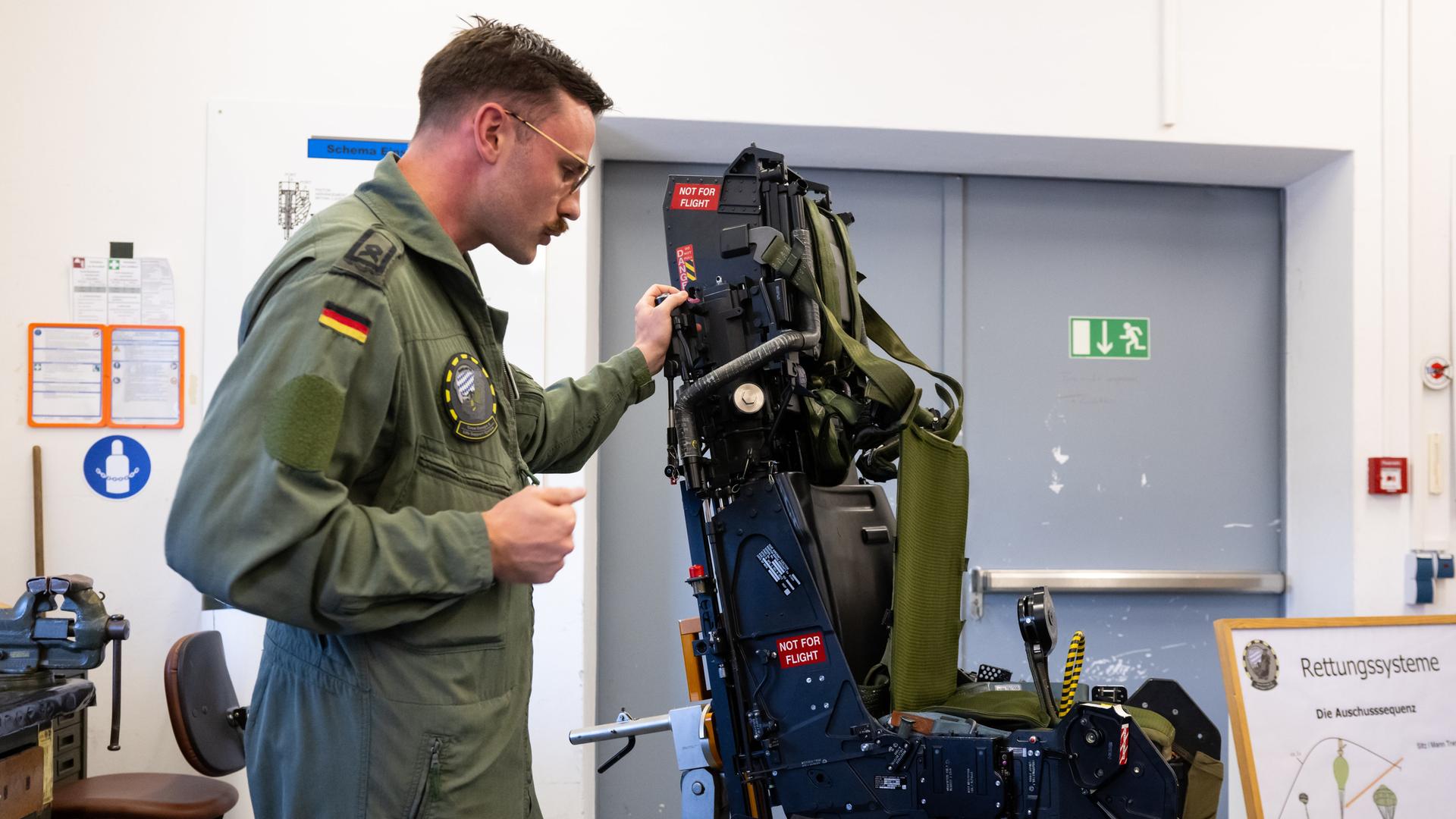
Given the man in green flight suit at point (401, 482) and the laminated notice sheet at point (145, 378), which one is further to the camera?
the laminated notice sheet at point (145, 378)

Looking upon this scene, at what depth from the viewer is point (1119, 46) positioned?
144 inches

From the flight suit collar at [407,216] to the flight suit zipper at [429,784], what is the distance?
2.18 feet

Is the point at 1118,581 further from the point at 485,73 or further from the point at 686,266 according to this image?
the point at 485,73

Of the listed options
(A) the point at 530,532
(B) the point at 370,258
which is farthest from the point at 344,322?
(A) the point at 530,532

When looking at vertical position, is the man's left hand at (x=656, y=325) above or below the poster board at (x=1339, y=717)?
above

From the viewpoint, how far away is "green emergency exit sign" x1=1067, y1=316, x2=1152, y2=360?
13.5 ft

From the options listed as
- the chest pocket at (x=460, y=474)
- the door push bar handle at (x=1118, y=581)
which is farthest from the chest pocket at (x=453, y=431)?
the door push bar handle at (x=1118, y=581)

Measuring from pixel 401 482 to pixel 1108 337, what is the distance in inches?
133

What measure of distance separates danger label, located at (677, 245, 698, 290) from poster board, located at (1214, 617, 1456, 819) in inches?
77.4

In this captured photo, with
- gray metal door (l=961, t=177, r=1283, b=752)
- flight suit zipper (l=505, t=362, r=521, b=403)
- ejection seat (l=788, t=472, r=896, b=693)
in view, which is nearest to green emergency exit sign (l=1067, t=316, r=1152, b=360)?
gray metal door (l=961, t=177, r=1283, b=752)

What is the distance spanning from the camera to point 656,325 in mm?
2189

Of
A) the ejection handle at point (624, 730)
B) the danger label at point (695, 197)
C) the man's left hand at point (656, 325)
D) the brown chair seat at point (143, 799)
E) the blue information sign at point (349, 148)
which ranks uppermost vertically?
the blue information sign at point (349, 148)

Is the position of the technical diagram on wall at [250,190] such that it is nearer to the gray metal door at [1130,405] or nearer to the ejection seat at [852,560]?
the ejection seat at [852,560]

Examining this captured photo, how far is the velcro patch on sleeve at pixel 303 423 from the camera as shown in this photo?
1177mm
